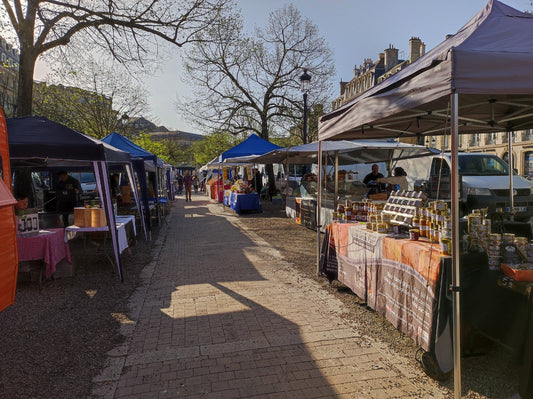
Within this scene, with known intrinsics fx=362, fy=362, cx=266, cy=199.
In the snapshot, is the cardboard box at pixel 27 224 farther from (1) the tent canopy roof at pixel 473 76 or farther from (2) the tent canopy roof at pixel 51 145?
(1) the tent canopy roof at pixel 473 76

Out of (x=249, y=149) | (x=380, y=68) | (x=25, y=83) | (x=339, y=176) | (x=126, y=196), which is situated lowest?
(x=126, y=196)

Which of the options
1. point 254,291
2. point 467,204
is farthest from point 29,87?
point 467,204

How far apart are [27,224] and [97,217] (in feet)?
3.53

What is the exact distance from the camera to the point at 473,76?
262 cm

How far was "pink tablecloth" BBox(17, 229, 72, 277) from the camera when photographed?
18.9 ft

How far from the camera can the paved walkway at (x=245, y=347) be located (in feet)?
9.77

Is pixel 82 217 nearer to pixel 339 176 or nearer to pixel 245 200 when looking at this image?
pixel 339 176

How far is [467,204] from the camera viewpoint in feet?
30.9

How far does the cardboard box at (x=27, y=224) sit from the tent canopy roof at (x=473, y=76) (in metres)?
5.14

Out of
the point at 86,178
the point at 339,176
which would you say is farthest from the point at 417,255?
the point at 86,178

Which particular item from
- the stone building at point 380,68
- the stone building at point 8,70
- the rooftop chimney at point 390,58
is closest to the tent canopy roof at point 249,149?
the stone building at point 8,70

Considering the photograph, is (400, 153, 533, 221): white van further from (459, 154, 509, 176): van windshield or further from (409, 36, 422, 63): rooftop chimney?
(409, 36, 422, 63): rooftop chimney

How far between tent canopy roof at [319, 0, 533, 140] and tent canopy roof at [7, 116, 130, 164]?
11.9ft

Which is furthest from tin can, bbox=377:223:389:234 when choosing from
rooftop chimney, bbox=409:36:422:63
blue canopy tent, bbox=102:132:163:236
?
rooftop chimney, bbox=409:36:422:63
